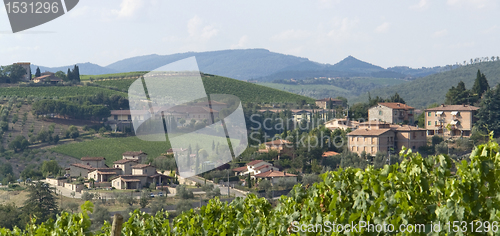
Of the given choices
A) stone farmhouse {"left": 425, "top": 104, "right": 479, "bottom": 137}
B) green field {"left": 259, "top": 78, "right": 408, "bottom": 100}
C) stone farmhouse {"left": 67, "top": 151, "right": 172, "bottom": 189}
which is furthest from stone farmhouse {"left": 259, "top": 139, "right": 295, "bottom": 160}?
green field {"left": 259, "top": 78, "right": 408, "bottom": 100}

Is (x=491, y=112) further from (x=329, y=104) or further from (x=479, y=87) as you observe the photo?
(x=329, y=104)

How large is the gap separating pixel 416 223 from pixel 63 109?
135 ft

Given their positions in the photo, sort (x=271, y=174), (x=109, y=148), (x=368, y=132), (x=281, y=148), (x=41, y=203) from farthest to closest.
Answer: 1. (x=109, y=148)
2. (x=281, y=148)
3. (x=368, y=132)
4. (x=271, y=174)
5. (x=41, y=203)

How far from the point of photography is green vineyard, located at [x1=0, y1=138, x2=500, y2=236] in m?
2.69

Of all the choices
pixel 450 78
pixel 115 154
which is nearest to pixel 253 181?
pixel 115 154

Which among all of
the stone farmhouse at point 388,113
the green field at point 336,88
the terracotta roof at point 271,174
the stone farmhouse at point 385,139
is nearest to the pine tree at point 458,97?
the stone farmhouse at point 388,113

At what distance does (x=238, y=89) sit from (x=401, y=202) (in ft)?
194

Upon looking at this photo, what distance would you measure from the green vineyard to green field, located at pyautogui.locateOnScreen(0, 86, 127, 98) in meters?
46.4

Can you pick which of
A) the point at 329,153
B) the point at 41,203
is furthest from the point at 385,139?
the point at 41,203

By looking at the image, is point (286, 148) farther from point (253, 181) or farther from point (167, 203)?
point (167, 203)

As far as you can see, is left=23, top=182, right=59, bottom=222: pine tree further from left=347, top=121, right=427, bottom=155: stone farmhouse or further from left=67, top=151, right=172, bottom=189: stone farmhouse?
left=347, top=121, right=427, bottom=155: stone farmhouse

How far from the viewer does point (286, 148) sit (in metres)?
32.2

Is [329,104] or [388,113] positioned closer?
[388,113]

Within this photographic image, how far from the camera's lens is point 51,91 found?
160 ft
